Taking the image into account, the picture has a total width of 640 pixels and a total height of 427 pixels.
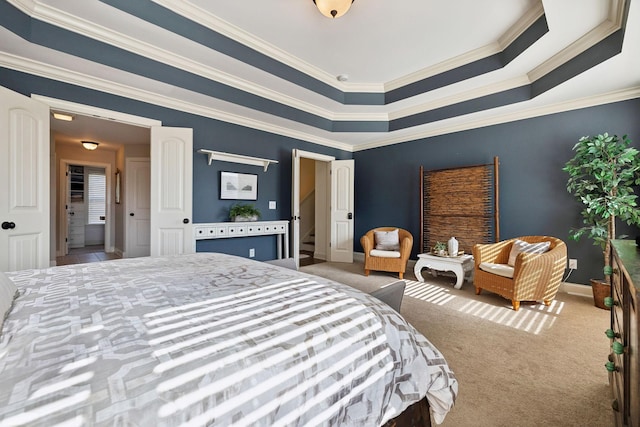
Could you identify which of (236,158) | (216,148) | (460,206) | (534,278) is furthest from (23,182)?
(460,206)

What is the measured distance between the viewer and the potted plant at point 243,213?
3.99 metres

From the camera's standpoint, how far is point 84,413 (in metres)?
0.49

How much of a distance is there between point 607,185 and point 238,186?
4.50 meters

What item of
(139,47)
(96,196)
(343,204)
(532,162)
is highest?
(139,47)

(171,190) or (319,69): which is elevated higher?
(319,69)

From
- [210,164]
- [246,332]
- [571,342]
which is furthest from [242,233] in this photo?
[571,342]

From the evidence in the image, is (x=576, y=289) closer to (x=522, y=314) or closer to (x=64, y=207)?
(x=522, y=314)

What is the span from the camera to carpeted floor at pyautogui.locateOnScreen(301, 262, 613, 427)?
146cm

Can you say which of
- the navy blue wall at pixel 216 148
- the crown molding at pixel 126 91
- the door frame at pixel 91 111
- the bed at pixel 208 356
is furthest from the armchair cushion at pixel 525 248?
the door frame at pixel 91 111

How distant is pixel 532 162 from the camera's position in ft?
12.2

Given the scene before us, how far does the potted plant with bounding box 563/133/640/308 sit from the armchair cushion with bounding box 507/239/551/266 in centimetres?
46

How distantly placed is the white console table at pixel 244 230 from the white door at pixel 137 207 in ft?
9.15

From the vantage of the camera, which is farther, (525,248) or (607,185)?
(525,248)

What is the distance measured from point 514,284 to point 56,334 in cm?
349
